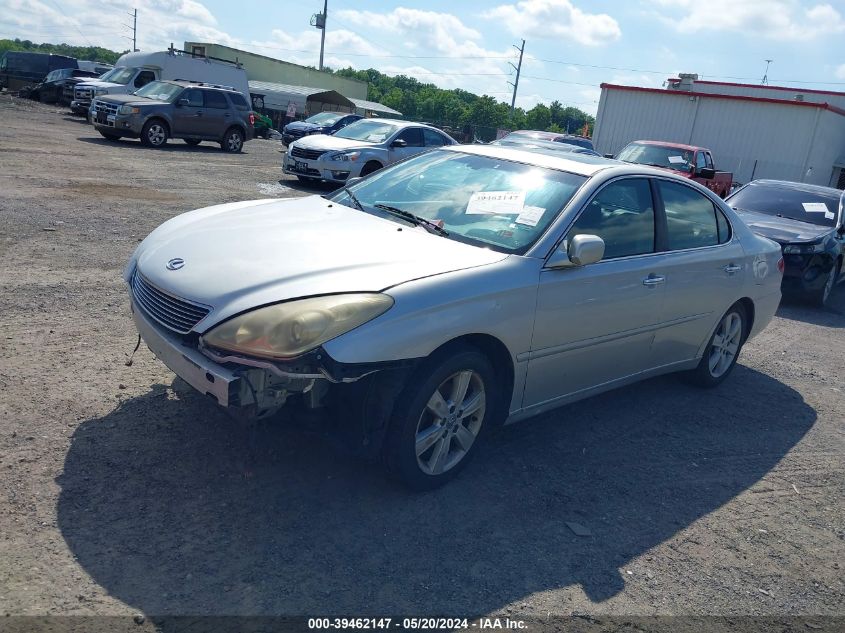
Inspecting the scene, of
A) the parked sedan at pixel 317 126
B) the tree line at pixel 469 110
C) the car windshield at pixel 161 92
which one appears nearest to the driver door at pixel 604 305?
the car windshield at pixel 161 92

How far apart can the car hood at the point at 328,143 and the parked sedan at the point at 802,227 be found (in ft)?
24.7

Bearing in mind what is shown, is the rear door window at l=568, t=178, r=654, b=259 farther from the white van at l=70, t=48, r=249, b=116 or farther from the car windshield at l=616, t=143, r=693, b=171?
the white van at l=70, t=48, r=249, b=116

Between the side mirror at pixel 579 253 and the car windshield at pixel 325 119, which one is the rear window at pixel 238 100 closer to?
the car windshield at pixel 325 119

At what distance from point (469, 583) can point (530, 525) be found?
64 centimetres

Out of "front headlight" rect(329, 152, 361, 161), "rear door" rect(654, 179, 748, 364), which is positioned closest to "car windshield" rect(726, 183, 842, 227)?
"rear door" rect(654, 179, 748, 364)

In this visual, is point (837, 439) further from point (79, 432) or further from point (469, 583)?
point (79, 432)

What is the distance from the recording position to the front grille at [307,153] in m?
15.0

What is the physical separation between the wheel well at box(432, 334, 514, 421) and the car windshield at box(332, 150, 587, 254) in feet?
1.73

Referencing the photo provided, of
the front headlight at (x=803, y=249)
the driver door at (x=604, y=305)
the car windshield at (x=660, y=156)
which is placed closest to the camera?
the driver door at (x=604, y=305)

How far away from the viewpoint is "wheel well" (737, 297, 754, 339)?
5.98m

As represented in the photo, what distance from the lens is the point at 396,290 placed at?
339cm

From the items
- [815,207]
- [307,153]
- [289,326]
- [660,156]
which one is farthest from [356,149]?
[289,326]

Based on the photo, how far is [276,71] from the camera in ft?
186

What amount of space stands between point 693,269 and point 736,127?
944 inches
